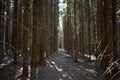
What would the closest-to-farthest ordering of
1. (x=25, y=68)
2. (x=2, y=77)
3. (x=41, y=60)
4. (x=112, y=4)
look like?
(x=2, y=77), (x=25, y=68), (x=112, y=4), (x=41, y=60)

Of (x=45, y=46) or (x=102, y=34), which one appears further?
(x=102, y=34)

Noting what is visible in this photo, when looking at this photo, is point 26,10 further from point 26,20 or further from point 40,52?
point 40,52

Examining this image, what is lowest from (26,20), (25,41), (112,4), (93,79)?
(93,79)

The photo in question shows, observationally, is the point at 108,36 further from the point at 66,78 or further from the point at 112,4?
the point at 112,4

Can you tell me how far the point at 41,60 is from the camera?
20.9m

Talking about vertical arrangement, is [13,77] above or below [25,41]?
below

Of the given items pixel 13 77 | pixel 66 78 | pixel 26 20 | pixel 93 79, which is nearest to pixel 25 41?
pixel 26 20

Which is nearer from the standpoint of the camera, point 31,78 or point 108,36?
point 108,36

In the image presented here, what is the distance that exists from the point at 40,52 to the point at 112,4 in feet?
29.5

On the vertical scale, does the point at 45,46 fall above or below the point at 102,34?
below

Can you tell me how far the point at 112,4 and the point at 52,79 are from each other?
7084mm

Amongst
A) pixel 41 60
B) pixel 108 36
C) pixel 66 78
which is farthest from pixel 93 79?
pixel 41 60

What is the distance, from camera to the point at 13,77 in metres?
13.6

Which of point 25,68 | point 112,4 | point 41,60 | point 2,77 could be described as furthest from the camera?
point 41,60
